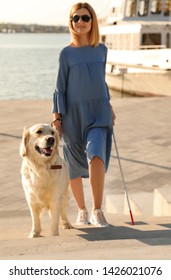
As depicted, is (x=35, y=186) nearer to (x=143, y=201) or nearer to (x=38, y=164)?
(x=38, y=164)

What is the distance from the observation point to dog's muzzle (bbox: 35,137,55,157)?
3826 millimetres

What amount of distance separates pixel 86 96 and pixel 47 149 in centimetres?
68

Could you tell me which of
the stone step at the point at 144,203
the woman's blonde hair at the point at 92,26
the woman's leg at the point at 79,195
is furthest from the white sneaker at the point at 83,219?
the woman's blonde hair at the point at 92,26

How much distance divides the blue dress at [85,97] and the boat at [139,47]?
61.8 ft

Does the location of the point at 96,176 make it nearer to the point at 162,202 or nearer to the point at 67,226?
the point at 67,226

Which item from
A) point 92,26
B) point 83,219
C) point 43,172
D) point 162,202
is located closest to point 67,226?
point 83,219

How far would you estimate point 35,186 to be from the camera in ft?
13.2

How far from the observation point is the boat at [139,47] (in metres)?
24.2

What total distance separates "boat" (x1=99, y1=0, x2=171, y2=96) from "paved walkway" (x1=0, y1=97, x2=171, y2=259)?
28.8 ft

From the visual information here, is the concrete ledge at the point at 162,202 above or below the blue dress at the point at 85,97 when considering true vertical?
below

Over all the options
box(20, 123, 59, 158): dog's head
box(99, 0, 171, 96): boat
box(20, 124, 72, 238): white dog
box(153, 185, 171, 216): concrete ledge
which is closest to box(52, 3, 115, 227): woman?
box(20, 124, 72, 238): white dog

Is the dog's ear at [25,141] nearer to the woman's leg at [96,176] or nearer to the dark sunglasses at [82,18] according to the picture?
the woman's leg at [96,176]

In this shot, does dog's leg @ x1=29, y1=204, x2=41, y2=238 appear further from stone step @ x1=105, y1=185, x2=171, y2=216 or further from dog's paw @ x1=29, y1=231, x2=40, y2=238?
stone step @ x1=105, y1=185, x2=171, y2=216
